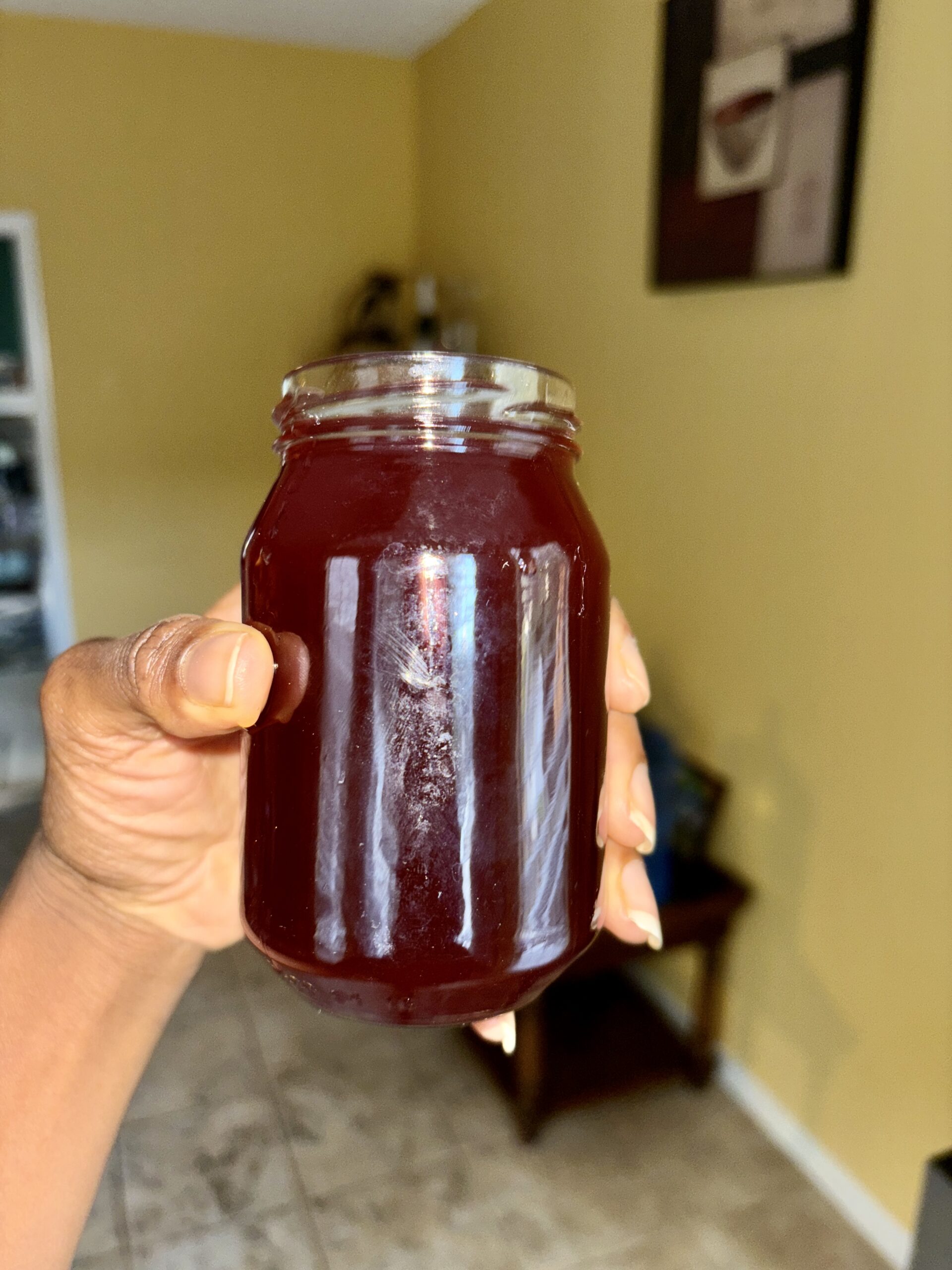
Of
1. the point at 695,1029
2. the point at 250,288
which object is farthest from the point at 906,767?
the point at 250,288

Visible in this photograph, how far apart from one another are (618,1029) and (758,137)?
1.73 meters

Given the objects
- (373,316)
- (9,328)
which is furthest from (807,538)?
(9,328)

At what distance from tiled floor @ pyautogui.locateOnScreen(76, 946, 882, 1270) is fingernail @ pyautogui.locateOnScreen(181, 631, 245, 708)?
1.39 metres

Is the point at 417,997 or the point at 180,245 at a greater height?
the point at 180,245

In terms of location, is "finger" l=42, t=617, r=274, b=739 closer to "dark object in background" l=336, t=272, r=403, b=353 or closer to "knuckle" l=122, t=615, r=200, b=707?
"knuckle" l=122, t=615, r=200, b=707

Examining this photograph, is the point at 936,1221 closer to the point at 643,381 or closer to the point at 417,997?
the point at 417,997

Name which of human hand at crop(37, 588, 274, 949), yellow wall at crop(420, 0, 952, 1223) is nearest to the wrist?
human hand at crop(37, 588, 274, 949)

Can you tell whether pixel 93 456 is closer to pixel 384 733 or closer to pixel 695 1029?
pixel 695 1029

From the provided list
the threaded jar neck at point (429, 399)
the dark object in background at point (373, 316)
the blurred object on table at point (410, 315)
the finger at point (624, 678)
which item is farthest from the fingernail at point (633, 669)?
the dark object in background at point (373, 316)

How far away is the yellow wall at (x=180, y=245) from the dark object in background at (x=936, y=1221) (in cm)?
279

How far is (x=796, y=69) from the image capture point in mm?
1527

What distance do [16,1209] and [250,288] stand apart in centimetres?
299

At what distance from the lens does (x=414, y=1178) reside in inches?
70.2

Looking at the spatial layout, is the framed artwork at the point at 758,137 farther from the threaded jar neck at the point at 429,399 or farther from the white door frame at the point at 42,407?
the white door frame at the point at 42,407
